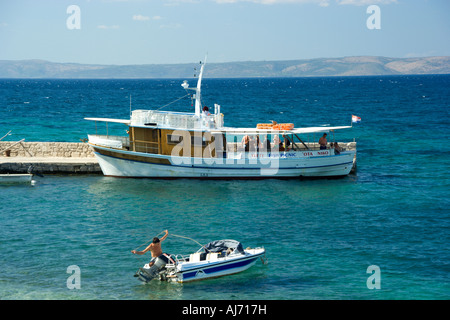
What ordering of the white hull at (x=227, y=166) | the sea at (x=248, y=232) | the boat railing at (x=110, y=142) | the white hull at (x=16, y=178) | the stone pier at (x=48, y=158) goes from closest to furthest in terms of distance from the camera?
the sea at (x=248, y=232) < the white hull at (x=16, y=178) < the white hull at (x=227, y=166) < the boat railing at (x=110, y=142) < the stone pier at (x=48, y=158)

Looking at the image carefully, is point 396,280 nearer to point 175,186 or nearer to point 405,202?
point 405,202

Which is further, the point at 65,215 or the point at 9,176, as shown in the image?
the point at 9,176

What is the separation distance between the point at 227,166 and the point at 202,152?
5.57 ft

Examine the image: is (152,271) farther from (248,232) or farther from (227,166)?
(227,166)

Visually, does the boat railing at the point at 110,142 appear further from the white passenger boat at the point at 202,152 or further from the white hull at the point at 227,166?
the white hull at the point at 227,166

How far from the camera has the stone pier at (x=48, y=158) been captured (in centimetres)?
3250

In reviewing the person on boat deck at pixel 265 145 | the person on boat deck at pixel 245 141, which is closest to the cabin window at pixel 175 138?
the person on boat deck at pixel 245 141

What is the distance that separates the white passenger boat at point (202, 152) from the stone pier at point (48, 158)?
1972 mm

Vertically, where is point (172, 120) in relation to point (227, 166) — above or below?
above

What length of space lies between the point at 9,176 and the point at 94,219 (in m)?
9.78

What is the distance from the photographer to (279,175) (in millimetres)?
31766

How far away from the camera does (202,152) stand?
31250mm

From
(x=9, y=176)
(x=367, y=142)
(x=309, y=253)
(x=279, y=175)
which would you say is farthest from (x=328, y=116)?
(x=309, y=253)

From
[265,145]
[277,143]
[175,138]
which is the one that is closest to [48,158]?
[175,138]
